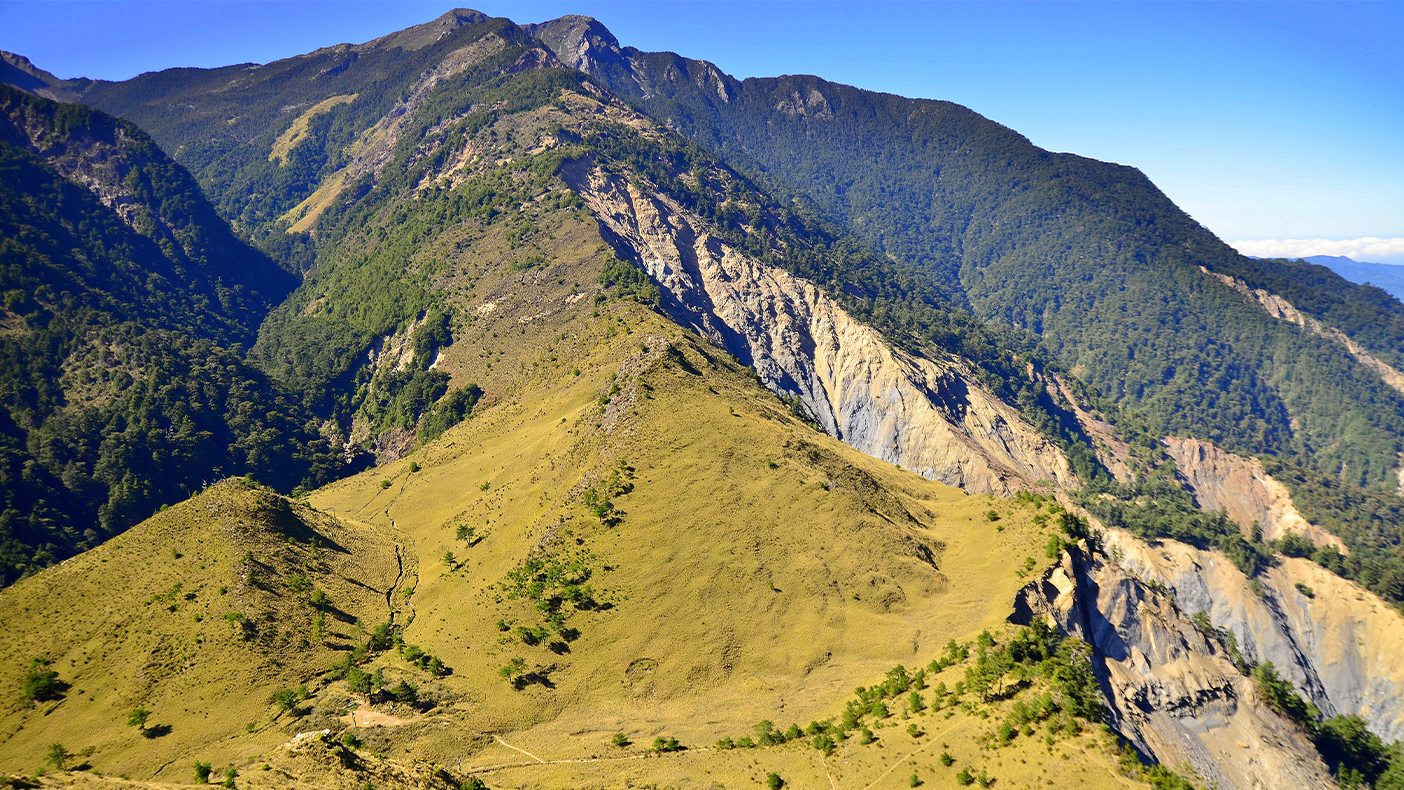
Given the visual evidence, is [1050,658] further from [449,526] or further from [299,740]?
[449,526]

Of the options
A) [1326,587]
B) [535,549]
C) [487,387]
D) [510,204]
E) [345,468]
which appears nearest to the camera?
[535,549]

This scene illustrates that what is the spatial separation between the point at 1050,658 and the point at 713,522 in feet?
124

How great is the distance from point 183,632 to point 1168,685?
9509 centimetres

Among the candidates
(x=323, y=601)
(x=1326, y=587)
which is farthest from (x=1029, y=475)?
(x=323, y=601)

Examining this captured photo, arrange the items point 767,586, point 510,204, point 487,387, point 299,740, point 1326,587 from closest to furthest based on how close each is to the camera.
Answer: point 299,740, point 767,586, point 1326,587, point 487,387, point 510,204

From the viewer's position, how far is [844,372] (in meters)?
179

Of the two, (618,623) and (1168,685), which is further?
(618,623)

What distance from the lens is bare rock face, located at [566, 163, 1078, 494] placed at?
160m

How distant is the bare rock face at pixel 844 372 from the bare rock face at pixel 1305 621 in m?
33.5

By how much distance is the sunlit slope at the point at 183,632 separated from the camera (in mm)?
56938

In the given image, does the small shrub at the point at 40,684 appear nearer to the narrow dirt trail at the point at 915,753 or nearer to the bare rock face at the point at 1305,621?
the narrow dirt trail at the point at 915,753

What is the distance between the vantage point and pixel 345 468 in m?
156

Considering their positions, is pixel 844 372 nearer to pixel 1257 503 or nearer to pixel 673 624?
pixel 673 624

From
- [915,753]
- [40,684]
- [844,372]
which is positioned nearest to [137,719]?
[40,684]
